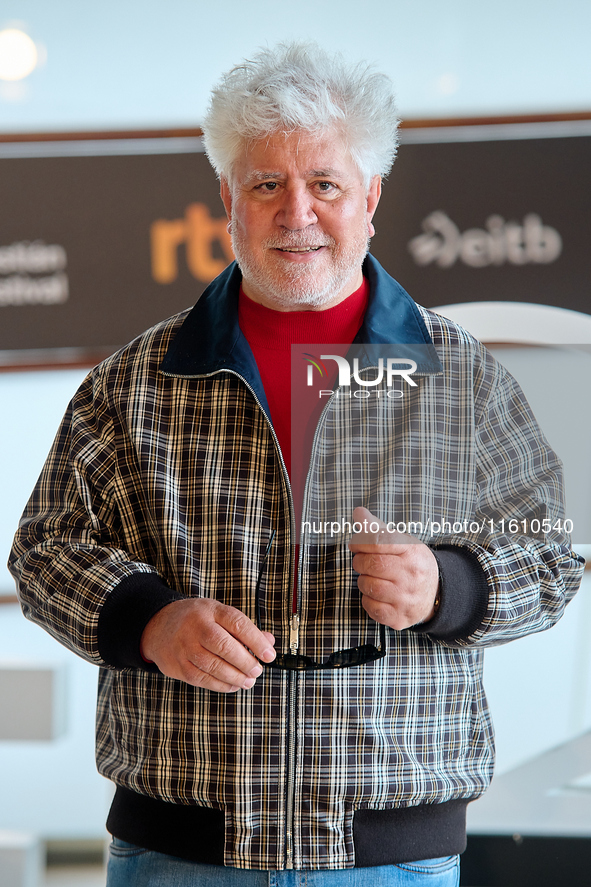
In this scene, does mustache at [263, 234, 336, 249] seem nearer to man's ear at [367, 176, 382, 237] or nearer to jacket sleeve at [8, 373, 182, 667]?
man's ear at [367, 176, 382, 237]

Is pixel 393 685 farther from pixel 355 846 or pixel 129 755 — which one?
pixel 129 755

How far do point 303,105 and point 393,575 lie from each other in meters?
0.57

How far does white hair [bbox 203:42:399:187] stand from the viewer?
0.98m

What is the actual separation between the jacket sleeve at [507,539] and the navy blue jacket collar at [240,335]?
10cm

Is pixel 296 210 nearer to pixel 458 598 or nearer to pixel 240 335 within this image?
pixel 240 335

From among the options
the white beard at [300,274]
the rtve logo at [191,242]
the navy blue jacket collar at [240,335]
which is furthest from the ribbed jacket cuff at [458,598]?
the rtve logo at [191,242]

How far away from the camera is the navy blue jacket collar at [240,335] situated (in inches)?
40.0

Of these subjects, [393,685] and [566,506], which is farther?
[566,506]

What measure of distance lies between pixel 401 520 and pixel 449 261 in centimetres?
78

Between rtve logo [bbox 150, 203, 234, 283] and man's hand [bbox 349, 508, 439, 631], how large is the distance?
91cm

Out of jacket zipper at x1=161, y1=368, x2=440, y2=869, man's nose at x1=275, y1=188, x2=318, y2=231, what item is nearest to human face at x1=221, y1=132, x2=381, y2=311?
man's nose at x1=275, y1=188, x2=318, y2=231

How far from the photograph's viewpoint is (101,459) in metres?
1.03

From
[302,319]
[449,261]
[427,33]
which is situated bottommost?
[302,319]

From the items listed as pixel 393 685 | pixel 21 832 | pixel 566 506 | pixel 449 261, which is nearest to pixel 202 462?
pixel 393 685
